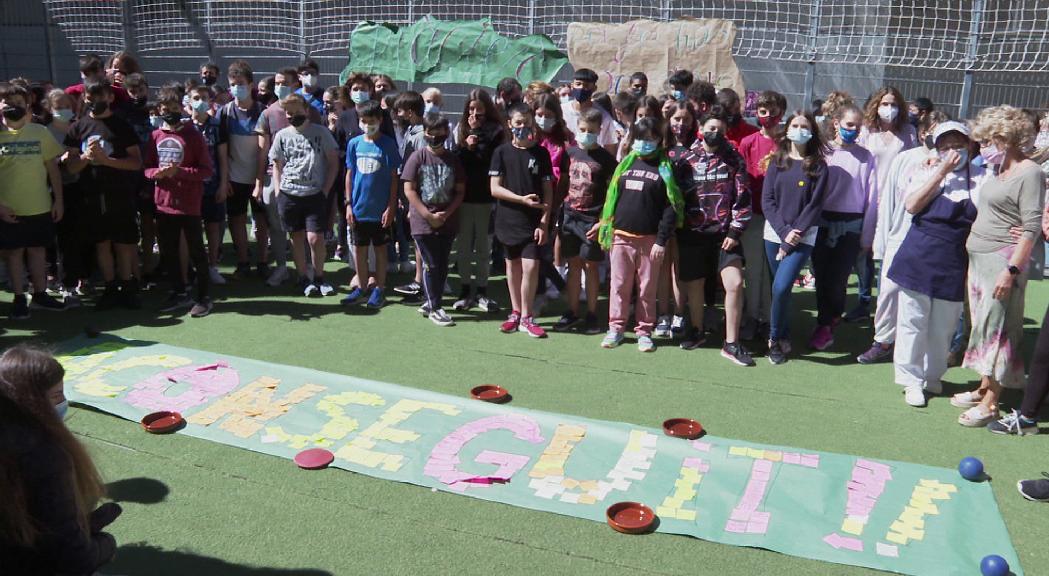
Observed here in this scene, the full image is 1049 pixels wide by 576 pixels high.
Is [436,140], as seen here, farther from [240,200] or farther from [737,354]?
[737,354]

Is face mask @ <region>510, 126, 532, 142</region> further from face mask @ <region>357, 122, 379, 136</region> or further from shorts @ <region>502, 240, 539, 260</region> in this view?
face mask @ <region>357, 122, 379, 136</region>

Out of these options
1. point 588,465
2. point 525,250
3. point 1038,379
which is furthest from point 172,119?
point 1038,379

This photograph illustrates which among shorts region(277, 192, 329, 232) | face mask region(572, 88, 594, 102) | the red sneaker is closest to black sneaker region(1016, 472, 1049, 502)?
the red sneaker

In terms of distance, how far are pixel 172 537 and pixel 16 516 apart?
1412 millimetres

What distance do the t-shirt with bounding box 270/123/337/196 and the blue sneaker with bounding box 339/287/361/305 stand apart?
966mm

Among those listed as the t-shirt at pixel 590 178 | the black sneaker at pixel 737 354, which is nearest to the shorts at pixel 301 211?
the t-shirt at pixel 590 178

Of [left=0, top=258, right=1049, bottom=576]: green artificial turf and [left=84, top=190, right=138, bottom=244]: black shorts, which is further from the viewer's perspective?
[left=84, top=190, right=138, bottom=244]: black shorts

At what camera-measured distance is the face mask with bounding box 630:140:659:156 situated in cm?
653

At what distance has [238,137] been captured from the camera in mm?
8500

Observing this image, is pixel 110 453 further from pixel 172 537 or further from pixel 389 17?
pixel 389 17

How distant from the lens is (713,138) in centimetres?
647

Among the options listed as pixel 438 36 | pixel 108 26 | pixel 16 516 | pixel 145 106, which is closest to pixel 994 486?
pixel 16 516

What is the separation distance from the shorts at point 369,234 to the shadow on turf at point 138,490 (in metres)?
3.67

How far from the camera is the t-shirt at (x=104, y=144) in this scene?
293 inches
